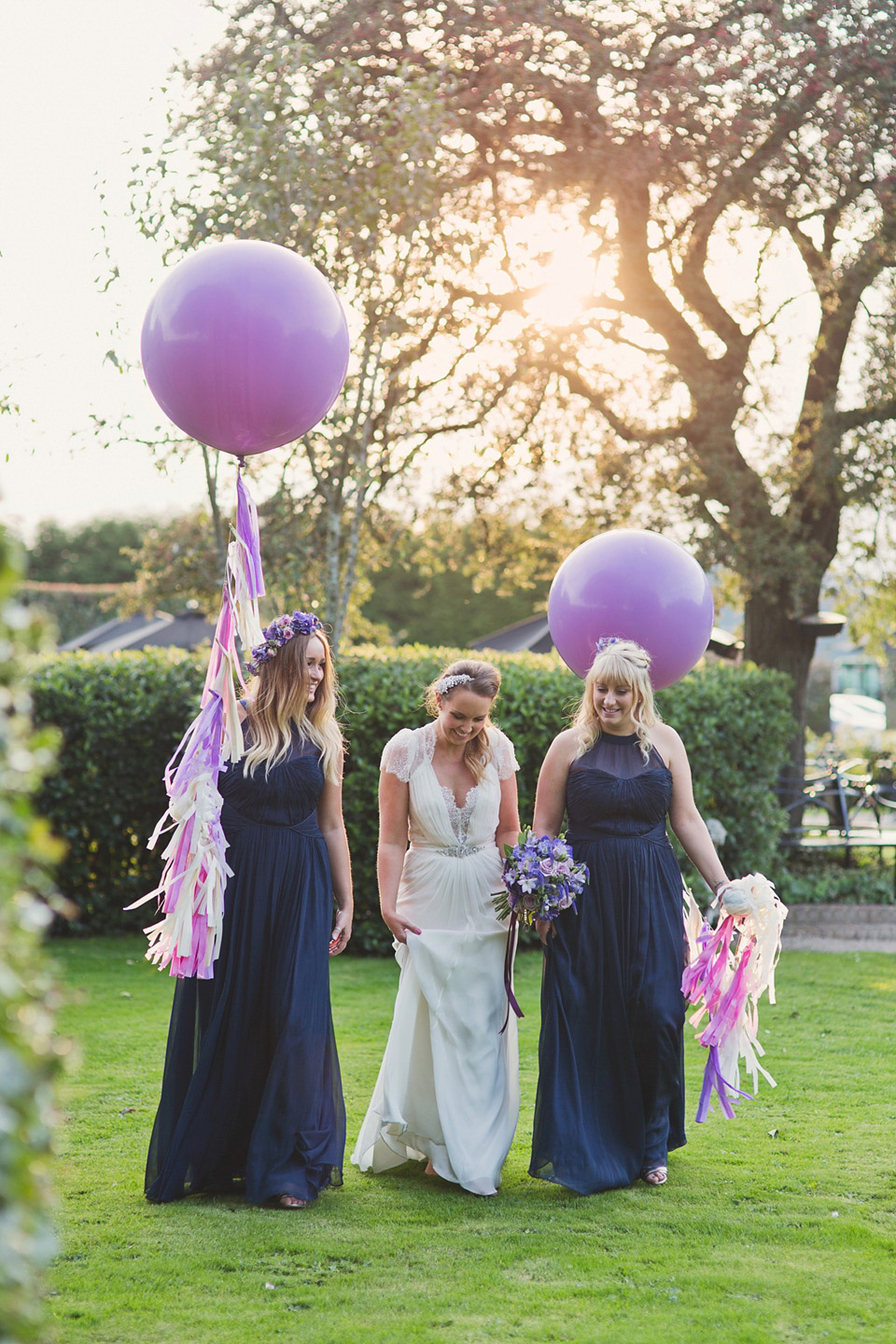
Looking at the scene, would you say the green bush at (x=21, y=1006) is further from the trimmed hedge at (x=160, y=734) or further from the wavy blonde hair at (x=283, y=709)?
the trimmed hedge at (x=160, y=734)

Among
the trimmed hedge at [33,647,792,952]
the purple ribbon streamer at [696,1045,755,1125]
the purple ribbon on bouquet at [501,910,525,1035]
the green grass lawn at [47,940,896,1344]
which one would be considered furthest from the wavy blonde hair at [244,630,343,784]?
the trimmed hedge at [33,647,792,952]

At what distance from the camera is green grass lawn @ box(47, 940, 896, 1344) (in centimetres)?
334

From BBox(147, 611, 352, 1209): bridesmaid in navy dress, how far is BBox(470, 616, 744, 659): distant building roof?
981 cm

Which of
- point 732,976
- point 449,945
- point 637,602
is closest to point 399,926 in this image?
point 449,945

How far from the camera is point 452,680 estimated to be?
4523mm

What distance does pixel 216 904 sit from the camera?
4.18 m

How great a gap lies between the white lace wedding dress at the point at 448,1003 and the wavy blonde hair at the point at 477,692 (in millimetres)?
39

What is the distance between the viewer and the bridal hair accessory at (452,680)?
4.50 metres

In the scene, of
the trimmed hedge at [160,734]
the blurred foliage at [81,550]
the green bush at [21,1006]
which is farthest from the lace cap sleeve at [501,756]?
the blurred foliage at [81,550]

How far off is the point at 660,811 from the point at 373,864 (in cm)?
446

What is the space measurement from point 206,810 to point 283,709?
431 mm

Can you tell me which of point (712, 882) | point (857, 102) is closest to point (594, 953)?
point (712, 882)

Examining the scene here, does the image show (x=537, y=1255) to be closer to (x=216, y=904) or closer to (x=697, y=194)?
(x=216, y=904)

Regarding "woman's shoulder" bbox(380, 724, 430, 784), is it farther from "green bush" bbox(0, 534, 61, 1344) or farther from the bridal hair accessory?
"green bush" bbox(0, 534, 61, 1344)
